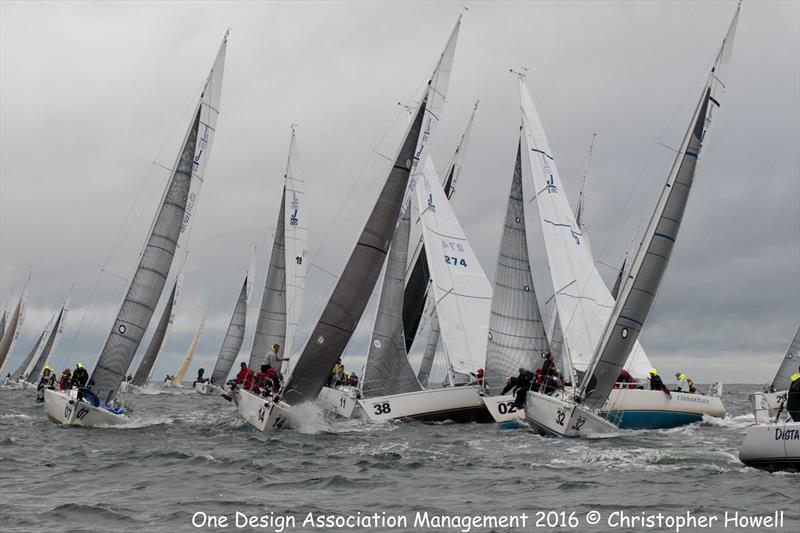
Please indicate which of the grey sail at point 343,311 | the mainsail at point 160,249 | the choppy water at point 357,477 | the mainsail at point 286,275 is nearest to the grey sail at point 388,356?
the choppy water at point 357,477

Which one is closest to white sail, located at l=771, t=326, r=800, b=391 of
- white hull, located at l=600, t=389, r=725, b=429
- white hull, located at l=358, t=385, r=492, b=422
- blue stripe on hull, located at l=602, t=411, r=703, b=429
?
white hull, located at l=600, t=389, r=725, b=429

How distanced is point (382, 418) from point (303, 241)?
15929mm

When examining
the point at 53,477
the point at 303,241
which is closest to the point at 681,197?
the point at 53,477

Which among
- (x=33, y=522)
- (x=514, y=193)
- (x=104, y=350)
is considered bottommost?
(x=33, y=522)

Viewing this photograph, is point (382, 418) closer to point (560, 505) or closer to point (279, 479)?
point (279, 479)

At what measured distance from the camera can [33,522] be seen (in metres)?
11.8

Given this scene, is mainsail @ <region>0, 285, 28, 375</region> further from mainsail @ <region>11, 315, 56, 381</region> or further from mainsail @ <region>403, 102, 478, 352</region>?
mainsail @ <region>403, 102, 478, 352</region>

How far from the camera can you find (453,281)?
32281 mm

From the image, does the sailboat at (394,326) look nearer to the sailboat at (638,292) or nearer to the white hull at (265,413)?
the white hull at (265,413)

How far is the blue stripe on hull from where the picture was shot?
26.5 m

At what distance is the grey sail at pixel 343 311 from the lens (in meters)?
23.7

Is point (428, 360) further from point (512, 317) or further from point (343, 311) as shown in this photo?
point (343, 311)

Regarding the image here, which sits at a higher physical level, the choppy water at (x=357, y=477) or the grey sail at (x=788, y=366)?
the grey sail at (x=788, y=366)

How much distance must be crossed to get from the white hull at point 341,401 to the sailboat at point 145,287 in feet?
19.0
